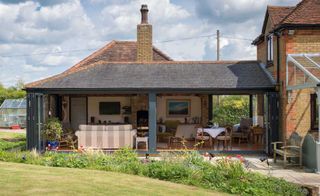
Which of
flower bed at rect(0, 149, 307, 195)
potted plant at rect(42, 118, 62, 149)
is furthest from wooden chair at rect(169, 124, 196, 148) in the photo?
flower bed at rect(0, 149, 307, 195)

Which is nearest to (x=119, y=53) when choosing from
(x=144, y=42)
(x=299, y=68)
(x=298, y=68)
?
(x=144, y=42)

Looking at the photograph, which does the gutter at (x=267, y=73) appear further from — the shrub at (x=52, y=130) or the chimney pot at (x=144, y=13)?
the shrub at (x=52, y=130)

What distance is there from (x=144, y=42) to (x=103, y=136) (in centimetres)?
690

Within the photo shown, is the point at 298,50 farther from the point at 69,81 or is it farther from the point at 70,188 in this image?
the point at 70,188

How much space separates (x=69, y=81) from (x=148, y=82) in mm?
3335

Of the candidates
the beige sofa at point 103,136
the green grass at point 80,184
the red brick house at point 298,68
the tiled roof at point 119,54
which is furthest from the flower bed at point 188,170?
the tiled roof at point 119,54

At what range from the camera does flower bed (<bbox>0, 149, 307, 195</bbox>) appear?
33.6ft

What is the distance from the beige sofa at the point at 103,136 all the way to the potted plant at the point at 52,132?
4.45 feet

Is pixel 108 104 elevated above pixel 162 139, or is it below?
above

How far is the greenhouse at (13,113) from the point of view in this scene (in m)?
38.9

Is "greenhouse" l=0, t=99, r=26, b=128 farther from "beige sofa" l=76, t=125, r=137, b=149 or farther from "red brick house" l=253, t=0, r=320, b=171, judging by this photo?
"red brick house" l=253, t=0, r=320, b=171

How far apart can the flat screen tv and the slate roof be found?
3.81 m

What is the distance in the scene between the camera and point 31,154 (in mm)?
14469

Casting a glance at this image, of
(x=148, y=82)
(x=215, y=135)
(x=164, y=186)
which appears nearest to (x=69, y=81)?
(x=148, y=82)
